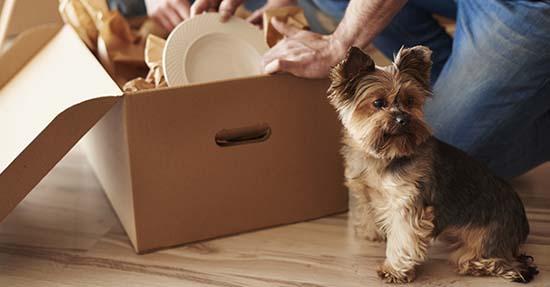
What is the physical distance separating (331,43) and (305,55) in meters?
0.07

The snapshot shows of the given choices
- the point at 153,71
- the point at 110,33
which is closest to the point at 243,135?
the point at 153,71

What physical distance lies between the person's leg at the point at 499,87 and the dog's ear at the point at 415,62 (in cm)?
31

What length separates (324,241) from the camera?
1447 mm

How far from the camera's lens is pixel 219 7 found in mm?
1548

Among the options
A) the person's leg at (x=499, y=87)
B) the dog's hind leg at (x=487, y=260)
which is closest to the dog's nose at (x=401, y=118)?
the dog's hind leg at (x=487, y=260)

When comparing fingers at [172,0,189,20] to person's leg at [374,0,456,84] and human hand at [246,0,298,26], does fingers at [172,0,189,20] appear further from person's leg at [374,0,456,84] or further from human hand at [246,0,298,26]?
person's leg at [374,0,456,84]

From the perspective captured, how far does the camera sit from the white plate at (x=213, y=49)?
142 centimetres

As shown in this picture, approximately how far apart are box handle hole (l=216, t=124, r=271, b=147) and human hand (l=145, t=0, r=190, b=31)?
402mm

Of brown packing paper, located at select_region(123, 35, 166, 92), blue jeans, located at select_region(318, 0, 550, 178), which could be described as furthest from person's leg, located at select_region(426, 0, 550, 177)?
brown packing paper, located at select_region(123, 35, 166, 92)

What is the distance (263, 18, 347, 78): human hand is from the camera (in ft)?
4.38

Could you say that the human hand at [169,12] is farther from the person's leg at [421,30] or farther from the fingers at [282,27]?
the person's leg at [421,30]

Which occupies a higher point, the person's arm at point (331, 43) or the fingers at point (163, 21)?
the person's arm at point (331, 43)

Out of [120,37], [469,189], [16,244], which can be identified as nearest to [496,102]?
[469,189]

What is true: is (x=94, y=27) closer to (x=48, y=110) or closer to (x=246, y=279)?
(x=48, y=110)
